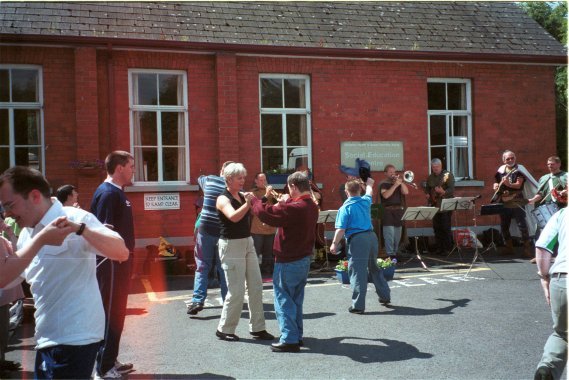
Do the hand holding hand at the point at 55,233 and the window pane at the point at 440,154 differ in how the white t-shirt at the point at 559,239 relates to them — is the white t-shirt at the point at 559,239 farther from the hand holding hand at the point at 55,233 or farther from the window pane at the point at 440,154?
the window pane at the point at 440,154

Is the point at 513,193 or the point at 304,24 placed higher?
the point at 304,24

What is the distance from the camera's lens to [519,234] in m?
12.1

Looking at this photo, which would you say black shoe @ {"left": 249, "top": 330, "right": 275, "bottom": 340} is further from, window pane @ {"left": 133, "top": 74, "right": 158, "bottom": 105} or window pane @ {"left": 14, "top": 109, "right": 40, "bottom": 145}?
window pane @ {"left": 14, "top": 109, "right": 40, "bottom": 145}

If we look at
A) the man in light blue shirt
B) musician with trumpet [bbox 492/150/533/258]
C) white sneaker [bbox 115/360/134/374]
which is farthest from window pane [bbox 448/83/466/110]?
white sneaker [bbox 115/360/134/374]

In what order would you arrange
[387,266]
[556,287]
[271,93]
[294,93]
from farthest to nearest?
[294,93]
[271,93]
[387,266]
[556,287]

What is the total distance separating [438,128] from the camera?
13.9 m

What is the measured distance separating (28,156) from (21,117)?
77cm

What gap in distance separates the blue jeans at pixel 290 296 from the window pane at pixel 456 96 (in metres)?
9.21

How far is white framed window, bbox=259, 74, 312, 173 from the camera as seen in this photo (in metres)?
12.8

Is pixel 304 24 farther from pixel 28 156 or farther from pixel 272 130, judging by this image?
pixel 28 156

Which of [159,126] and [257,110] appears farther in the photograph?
[257,110]

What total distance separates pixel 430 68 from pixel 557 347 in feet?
33.6

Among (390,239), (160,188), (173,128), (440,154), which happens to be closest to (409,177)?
(390,239)

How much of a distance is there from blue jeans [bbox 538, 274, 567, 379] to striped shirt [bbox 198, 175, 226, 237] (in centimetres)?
381
